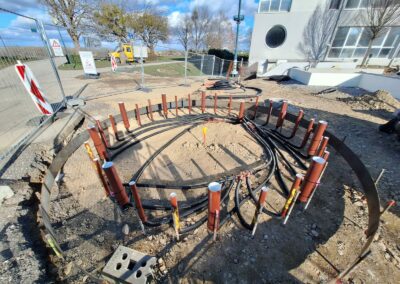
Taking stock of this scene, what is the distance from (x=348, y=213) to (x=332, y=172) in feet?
4.20

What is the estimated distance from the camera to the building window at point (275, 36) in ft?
59.2

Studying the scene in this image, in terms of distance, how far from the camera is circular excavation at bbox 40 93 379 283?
2729mm

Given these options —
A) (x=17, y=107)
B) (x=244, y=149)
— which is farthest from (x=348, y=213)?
(x=17, y=107)

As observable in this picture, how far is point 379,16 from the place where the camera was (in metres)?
14.7

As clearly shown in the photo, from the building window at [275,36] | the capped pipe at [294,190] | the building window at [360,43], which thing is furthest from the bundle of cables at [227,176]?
the building window at [360,43]

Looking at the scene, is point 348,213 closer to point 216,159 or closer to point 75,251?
point 216,159

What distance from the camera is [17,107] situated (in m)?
7.52

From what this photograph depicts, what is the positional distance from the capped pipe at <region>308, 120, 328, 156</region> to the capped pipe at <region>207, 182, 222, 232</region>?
133 inches

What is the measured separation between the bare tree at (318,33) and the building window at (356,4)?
3.27 ft

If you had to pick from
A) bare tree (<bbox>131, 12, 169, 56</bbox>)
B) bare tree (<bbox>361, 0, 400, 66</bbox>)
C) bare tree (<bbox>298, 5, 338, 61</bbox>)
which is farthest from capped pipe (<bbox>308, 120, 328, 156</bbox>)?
bare tree (<bbox>131, 12, 169, 56</bbox>)

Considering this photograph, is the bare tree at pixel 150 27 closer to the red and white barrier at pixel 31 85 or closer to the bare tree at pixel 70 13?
the bare tree at pixel 70 13

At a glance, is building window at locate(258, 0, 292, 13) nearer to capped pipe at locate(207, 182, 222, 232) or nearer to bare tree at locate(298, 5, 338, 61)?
bare tree at locate(298, 5, 338, 61)

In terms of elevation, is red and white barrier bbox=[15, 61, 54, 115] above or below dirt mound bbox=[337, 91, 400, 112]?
above

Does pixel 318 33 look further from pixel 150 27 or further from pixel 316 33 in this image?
pixel 150 27
